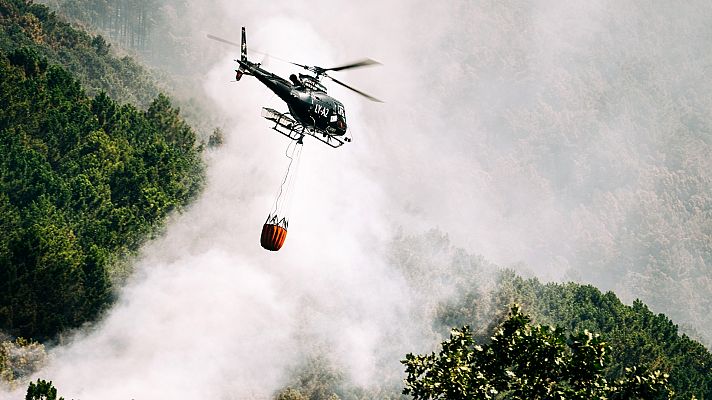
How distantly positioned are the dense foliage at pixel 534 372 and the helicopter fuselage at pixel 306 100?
15.3 meters

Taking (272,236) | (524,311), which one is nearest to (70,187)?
(272,236)

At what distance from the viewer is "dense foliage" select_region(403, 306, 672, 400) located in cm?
2455

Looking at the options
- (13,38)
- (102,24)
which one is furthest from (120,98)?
(102,24)

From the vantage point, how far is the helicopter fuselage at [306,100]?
122 ft

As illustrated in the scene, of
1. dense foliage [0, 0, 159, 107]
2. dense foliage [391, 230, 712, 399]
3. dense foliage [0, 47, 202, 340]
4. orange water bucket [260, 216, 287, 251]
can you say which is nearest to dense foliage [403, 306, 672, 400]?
orange water bucket [260, 216, 287, 251]

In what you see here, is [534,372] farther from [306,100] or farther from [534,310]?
[534,310]

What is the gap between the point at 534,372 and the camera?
2484 cm

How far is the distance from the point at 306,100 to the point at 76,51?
93.8 m

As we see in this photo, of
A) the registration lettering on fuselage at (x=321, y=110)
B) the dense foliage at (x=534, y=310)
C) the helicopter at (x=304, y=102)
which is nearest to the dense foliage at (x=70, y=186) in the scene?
the dense foliage at (x=534, y=310)

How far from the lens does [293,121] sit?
38812 millimetres

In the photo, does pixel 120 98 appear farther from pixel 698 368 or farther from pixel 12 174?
pixel 698 368

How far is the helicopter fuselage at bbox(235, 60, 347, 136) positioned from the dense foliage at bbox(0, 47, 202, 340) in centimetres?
2855

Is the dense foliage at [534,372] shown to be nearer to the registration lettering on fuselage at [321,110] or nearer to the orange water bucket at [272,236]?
the registration lettering on fuselage at [321,110]

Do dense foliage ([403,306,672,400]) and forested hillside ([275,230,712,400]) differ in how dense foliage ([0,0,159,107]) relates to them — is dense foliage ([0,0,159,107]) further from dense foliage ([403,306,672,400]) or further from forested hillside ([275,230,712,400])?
dense foliage ([403,306,672,400])
